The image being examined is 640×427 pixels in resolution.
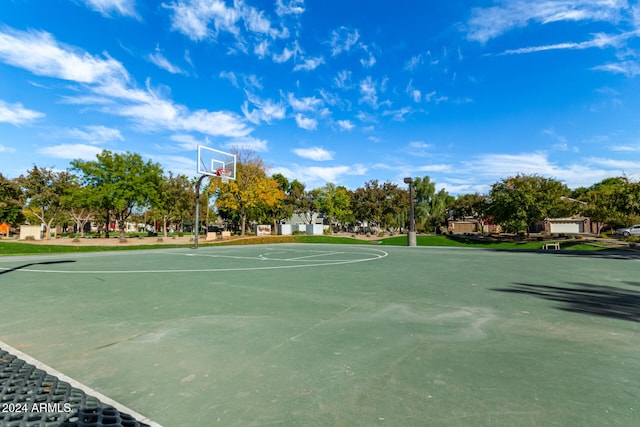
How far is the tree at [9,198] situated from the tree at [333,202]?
46333 millimetres

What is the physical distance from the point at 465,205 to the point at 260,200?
4658cm

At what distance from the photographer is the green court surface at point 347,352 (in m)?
2.61

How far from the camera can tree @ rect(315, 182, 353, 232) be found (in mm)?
61812

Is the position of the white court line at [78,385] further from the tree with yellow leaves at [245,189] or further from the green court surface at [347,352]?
the tree with yellow leaves at [245,189]

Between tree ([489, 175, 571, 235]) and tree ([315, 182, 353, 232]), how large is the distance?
31878 millimetres

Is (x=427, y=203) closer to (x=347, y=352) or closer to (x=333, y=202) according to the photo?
(x=333, y=202)

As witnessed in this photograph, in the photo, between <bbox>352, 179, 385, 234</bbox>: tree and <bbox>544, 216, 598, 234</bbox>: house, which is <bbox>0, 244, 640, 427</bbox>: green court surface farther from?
<bbox>352, 179, 385, 234</bbox>: tree

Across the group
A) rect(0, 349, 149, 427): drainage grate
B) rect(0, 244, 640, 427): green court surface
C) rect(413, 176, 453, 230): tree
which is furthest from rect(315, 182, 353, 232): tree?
rect(0, 349, 149, 427): drainage grate

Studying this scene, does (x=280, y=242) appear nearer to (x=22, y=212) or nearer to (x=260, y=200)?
(x=260, y=200)

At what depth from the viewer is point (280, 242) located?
118ft

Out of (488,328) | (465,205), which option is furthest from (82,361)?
(465,205)

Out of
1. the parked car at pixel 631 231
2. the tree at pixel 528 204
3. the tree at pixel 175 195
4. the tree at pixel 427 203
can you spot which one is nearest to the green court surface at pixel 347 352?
the tree at pixel 528 204

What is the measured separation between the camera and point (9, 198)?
137ft

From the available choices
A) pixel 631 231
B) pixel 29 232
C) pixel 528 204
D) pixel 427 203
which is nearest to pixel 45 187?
pixel 29 232
